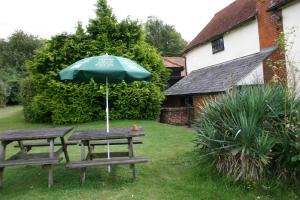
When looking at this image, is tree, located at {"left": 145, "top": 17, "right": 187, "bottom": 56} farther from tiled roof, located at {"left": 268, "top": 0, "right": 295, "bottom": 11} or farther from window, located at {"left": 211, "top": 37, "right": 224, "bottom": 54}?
tiled roof, located at {"left": 268, "top": 0, "right": 295, "bottom": 11}

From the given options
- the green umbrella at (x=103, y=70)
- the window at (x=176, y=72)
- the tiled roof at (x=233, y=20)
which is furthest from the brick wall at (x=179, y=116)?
the window at (x=176, y=72)

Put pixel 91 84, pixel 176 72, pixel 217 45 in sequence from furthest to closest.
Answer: pixel 176 72 → pixel 217 45 → pixel 91 84

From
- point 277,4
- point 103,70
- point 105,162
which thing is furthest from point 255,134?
point 277,4

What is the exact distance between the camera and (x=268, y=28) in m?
14.3

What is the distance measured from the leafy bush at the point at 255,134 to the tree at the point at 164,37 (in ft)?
175

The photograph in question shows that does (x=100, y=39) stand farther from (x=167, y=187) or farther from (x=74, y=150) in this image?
(x=167, y=187)

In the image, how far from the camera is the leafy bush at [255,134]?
584 centimetres

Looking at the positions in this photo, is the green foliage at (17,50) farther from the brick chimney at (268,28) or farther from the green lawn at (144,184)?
the green lawn at (144,184)

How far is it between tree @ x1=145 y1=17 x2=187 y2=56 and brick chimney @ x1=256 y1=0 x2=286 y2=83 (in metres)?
44.4

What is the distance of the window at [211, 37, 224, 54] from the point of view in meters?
18.9

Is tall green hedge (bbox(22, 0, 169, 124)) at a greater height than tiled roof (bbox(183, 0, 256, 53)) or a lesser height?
lesser

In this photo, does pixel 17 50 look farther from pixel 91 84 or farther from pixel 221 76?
pixel 221 76

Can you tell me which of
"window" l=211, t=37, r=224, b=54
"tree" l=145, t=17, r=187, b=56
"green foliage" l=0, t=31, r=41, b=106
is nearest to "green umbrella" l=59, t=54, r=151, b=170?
"window" l=211, t=37, r=224, b=54

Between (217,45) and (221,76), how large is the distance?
3.82 meters
